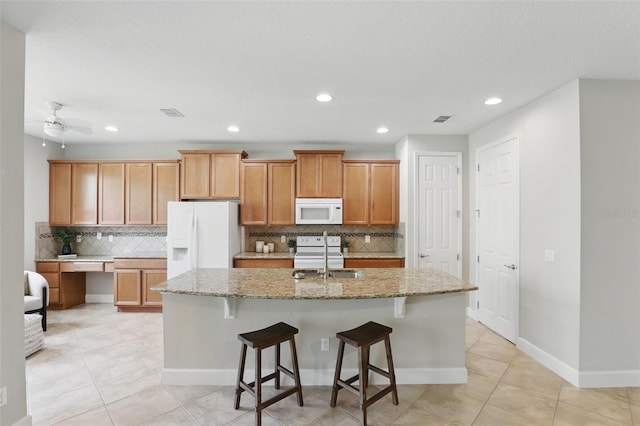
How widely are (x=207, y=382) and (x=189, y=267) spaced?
2097 millimetres

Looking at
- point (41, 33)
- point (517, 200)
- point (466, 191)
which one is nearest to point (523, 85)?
point (517, 200)

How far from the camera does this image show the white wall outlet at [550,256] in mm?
3037

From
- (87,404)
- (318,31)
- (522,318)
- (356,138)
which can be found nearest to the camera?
(318,31)

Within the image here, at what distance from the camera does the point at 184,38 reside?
7.09ft

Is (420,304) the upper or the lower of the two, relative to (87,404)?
upper

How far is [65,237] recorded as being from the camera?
5.16 meters

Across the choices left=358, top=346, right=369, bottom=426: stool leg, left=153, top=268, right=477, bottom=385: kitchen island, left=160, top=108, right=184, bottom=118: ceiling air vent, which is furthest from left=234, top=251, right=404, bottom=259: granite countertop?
left=358, top=346, right=369, bottom=426: stool leg

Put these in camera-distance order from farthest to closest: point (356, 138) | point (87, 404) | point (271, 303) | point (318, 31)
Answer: point (356, 138) → point (271, 303) → point (87, 404) → point (318, 31)

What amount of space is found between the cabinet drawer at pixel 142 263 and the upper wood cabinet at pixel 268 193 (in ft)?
4.35

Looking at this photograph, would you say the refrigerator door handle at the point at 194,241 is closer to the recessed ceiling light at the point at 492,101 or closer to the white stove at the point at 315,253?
the white stove at the point at 315,253

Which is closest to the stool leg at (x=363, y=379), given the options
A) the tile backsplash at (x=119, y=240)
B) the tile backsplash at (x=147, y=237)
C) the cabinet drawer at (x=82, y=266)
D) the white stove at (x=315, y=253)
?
the white stove at (x=315, y=253)

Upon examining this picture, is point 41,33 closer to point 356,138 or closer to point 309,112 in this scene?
point 309,112

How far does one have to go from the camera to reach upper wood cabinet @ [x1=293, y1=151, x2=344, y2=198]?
5043 millimetres

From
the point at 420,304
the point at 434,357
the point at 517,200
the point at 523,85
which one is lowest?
the point at 434,357
